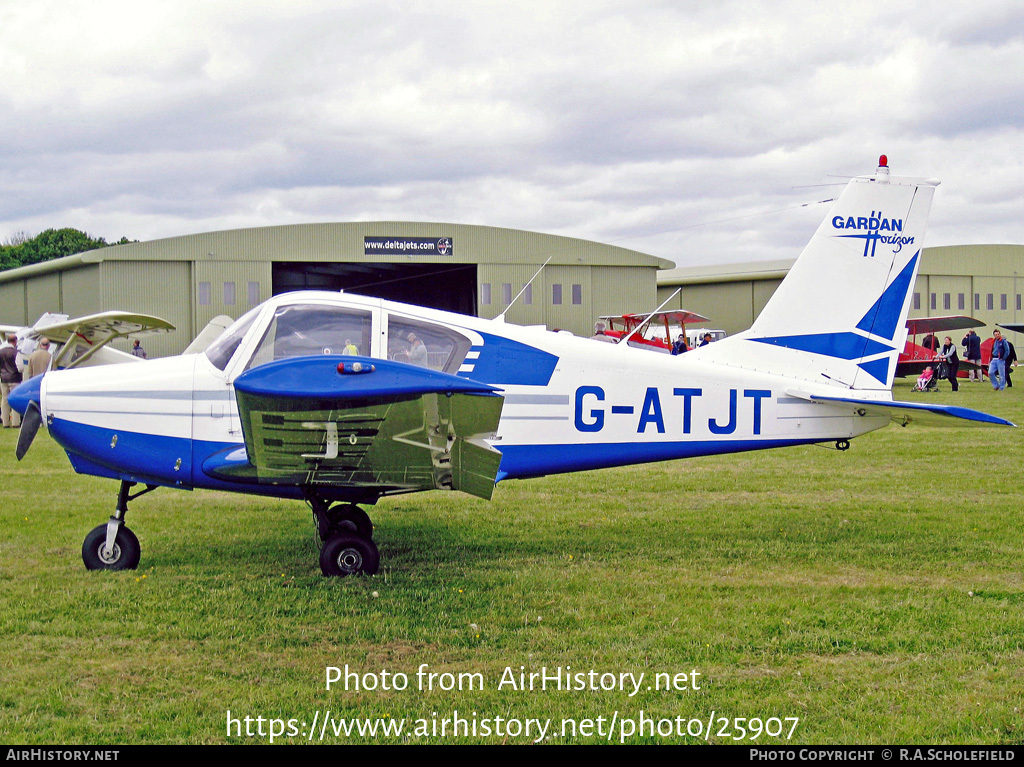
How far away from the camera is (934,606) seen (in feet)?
17.0

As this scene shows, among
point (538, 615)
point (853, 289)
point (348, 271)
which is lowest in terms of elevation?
point (538, 615)

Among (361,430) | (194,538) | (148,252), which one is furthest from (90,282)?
(361,430)

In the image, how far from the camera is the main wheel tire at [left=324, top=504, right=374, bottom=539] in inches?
238

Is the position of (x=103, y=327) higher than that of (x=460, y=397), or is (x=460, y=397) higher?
(x=103, y=327)

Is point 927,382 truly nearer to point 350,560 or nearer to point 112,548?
point 350,560

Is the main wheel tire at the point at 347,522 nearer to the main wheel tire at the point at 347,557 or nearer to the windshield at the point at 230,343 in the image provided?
the main wheel tire at the point at 347,557

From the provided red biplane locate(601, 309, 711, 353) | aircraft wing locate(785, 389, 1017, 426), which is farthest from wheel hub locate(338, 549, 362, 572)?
red biplane locate(601, 309, 711, 353)

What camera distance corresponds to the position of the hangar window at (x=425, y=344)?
5844mm

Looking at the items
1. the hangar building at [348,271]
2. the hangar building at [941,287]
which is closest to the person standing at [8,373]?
the hangar building at [348,271]

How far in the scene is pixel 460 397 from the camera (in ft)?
15.5

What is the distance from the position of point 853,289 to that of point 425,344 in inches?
134

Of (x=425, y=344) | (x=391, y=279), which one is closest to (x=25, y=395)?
(x=425, y=344)

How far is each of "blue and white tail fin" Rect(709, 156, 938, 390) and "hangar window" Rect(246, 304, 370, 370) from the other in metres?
2.82
